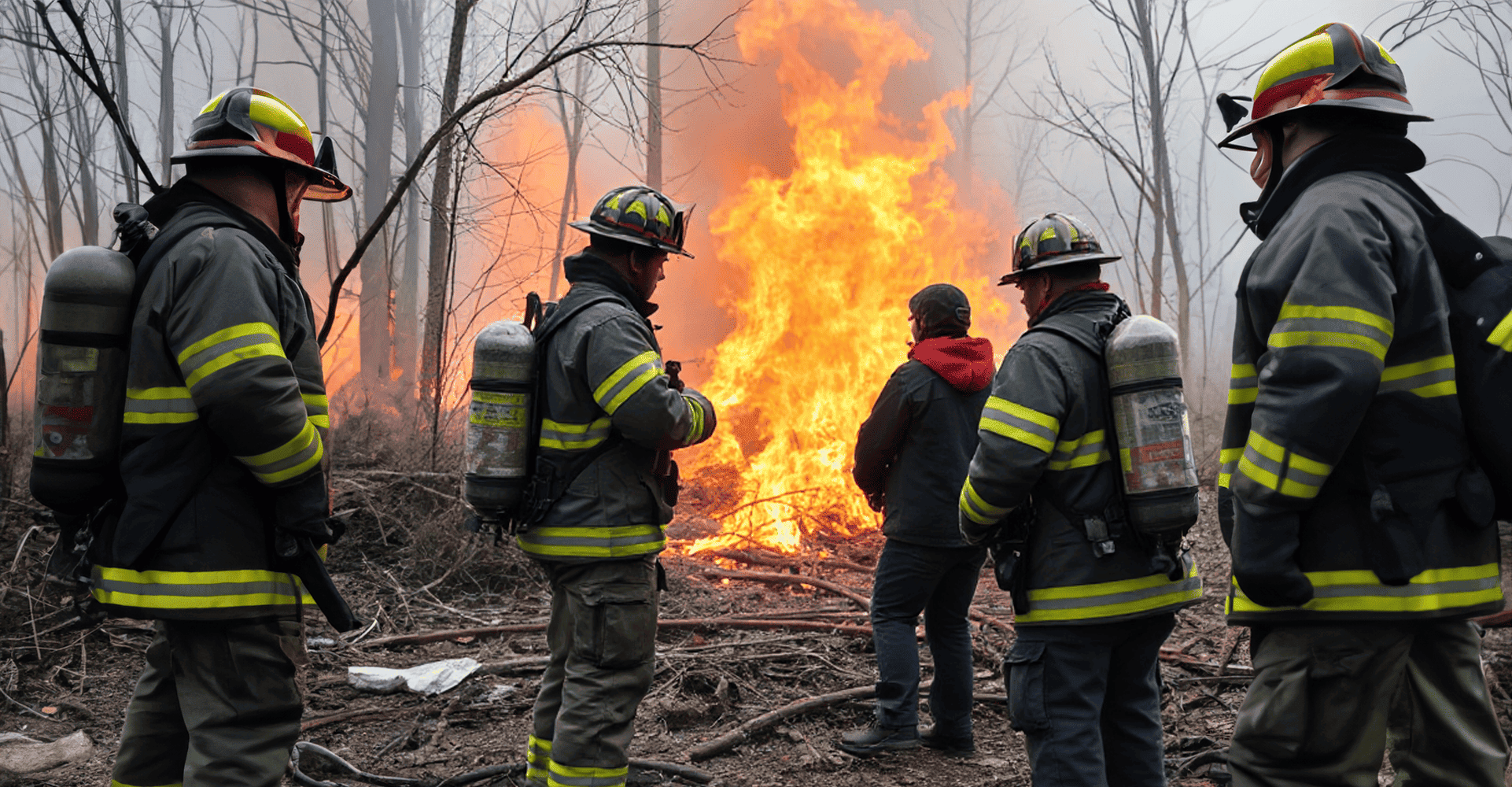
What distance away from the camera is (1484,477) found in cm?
201

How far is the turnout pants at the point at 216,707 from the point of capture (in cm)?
232

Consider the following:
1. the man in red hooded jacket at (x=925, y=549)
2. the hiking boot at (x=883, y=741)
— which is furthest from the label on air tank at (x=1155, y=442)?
the hiking boot at (x=883, y=741)

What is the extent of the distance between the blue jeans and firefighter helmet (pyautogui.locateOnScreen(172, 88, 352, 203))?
2984 millimetres

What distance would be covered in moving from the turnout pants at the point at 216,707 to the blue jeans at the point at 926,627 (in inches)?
101

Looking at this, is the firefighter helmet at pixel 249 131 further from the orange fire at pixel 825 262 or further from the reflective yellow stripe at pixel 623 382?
the orange fire at pixel 825 262

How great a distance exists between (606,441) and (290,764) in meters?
2.21

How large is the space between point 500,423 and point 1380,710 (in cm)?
274

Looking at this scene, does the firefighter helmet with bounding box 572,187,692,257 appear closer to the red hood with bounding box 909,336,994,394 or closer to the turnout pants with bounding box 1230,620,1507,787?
the red hood with bounding box 909,336,994,394

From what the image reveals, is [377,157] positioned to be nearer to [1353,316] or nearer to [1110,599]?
[1110,599]

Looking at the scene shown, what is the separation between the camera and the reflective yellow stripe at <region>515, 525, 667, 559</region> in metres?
2.97

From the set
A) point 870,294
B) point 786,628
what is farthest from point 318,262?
point 786,628

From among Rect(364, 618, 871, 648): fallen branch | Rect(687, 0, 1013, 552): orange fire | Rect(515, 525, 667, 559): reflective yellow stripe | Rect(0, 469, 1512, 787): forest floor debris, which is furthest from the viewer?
Rect(687, 0, 1013, 552): orange fire

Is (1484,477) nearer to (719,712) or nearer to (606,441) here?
(606,441)

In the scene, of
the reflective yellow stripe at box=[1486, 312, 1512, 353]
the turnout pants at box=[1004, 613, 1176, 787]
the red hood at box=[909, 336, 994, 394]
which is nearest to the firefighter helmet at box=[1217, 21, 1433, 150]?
the reflective yellow stripe at box=[1486, 312, 1512, 353]
